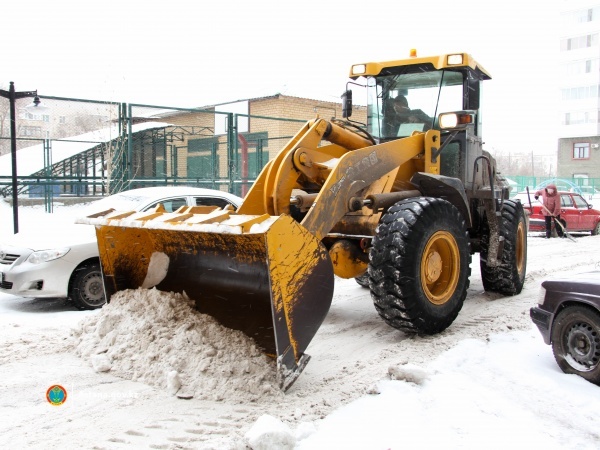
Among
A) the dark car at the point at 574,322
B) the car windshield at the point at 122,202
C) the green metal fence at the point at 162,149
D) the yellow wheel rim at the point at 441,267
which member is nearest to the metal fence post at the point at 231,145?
the green metal fence at the point at 162,149

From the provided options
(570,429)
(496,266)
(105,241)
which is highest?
(105,241)

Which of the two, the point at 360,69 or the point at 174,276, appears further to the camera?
the point at 360,69

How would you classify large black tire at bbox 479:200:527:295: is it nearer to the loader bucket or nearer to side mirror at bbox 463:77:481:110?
side mirror at bbox 463:77:481:110

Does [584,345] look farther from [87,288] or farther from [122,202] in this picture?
[122,202]

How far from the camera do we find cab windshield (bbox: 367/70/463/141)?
21.8ft

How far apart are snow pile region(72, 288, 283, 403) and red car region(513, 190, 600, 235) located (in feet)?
43.7

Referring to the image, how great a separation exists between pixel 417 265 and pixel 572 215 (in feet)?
42.6

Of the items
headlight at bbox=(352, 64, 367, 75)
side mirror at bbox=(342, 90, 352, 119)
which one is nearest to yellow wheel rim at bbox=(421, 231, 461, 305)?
side mirror at bbox=(342, 90, 352, 119)

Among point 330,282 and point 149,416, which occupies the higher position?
point 330,282

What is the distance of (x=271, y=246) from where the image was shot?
382 cm

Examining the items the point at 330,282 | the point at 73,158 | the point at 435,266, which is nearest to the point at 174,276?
the point at 330,282

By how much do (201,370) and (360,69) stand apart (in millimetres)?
4259

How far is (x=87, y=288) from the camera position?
6879 millimetres

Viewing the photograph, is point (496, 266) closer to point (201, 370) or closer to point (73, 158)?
point (201, 370)
